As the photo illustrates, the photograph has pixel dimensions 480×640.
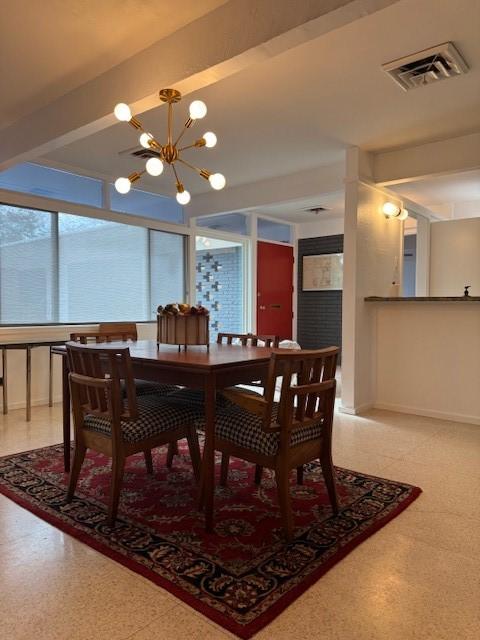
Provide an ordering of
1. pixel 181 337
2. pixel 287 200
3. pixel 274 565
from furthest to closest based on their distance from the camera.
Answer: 1. pixel 287 200
2. pixel 181 337
3. pixel 274 565

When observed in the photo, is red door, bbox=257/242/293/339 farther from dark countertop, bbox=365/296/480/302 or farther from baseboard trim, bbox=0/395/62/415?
→ baseboard trim, bbox=0/395/62/415

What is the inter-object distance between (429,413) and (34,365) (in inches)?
148

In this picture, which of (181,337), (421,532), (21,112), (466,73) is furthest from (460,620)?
(21,112)

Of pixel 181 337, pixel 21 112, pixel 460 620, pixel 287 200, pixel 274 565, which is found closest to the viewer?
pixel 460 620

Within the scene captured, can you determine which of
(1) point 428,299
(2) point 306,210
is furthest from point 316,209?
(1) point 428,299

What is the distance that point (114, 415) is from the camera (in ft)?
6.66

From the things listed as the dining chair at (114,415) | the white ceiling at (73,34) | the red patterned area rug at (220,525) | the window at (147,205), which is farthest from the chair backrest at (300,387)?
the window at (147,205)

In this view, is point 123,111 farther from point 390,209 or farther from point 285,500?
point 390,209

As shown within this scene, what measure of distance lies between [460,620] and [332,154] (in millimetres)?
3840

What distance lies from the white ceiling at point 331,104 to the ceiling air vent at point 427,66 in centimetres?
5

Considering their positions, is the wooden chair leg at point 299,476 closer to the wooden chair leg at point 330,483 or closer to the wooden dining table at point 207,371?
the wooden chair leg at point 330,483

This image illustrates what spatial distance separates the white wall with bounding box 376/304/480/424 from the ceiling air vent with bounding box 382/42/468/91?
6.26ft

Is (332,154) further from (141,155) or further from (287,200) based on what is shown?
(141,155)

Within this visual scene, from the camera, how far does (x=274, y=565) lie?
1733 millimetres
